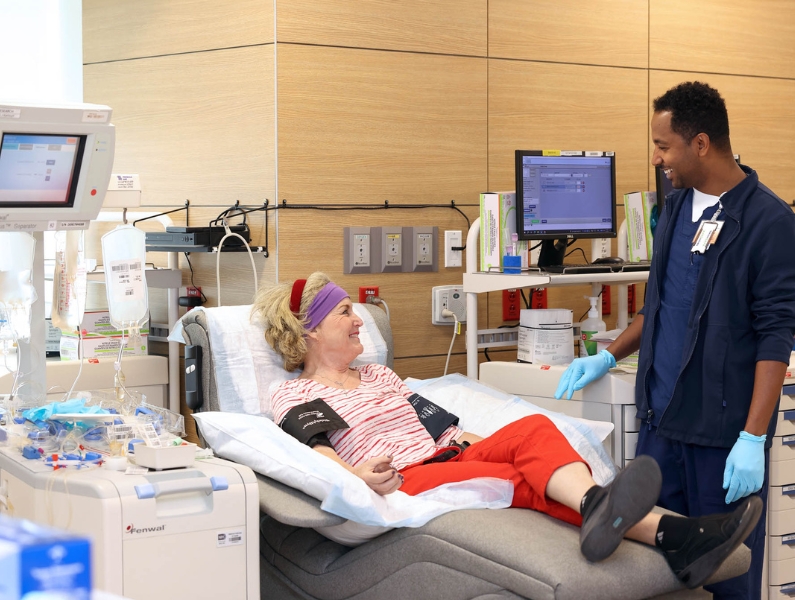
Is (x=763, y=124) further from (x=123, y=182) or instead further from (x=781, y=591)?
(x=123, y=182)

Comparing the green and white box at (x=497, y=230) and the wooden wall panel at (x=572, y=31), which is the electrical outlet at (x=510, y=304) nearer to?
the green and white box at (x=497, y=230)

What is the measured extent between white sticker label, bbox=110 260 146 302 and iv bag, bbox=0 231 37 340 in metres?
0.24

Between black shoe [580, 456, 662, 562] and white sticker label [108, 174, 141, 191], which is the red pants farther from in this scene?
white sticker label [108, 174, 141, 191]

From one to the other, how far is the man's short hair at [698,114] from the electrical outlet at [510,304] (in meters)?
1.23

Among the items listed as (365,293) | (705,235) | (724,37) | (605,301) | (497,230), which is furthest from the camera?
(724,37)

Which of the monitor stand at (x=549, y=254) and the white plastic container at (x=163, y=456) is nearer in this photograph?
the white plastic container at (x=163, y=456)

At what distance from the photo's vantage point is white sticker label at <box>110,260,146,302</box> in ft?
7.31

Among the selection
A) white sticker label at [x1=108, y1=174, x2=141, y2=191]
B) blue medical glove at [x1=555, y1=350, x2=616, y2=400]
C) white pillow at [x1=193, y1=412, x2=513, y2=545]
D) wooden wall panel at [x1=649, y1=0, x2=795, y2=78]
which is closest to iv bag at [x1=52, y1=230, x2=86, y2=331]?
white sticker label at [x1=108, y1=174, x2=141, y2=191]

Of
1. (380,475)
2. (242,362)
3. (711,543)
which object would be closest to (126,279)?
→ (242,362)

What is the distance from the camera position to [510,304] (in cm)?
366

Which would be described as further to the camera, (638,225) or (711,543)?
(638,225)

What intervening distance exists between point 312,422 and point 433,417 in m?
0.44

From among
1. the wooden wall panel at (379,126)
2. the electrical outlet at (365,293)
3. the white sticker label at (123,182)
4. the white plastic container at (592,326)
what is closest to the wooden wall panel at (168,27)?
the wooden wall panel at (379,126)

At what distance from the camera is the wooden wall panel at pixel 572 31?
361 cm
